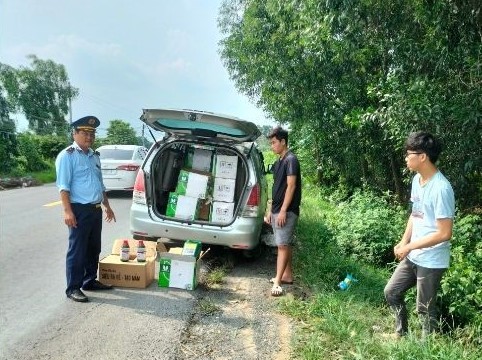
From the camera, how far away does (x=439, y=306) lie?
4.20 metres

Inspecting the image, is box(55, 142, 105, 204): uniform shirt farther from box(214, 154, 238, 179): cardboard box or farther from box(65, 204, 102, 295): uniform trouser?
box(214, 154, 238, 179): cardboard box

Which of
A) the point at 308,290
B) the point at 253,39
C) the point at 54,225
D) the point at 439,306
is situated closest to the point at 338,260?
the point at 308,290

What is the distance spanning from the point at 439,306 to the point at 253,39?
11187mm

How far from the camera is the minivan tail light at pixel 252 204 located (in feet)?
18.7

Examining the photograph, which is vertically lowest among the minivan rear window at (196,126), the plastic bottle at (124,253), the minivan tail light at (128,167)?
the plastic bottle at (124,253)

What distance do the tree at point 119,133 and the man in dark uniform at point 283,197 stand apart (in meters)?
49.5

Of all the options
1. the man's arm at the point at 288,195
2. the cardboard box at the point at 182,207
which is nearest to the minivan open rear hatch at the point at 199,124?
the cardboard box at the point at 182,207

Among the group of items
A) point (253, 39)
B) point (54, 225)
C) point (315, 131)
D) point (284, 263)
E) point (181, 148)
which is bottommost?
point (54, 225)

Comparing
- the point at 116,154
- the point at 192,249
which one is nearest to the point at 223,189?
the point at 192,249

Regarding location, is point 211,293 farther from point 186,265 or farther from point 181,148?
point 181,148

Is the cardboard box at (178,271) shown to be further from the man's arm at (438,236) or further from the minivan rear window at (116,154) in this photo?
the minivan rear window at (116,154)

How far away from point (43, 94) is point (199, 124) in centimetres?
5227

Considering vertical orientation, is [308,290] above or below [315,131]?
below

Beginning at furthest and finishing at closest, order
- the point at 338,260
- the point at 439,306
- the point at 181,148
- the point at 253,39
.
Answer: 1. the point at 253,39
2. the point at 181,148
3. the point at 338,260
4. the point at 439,306
